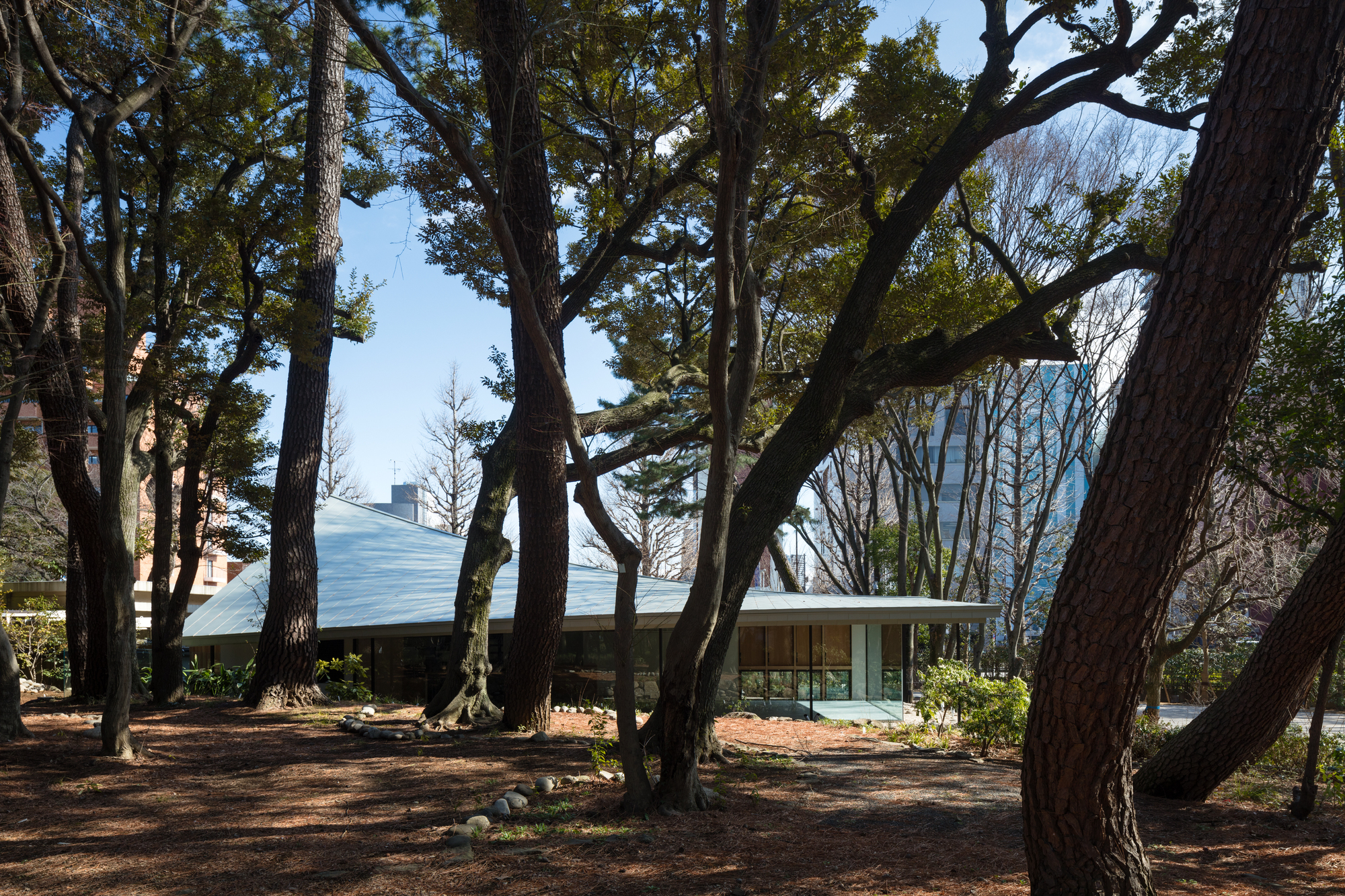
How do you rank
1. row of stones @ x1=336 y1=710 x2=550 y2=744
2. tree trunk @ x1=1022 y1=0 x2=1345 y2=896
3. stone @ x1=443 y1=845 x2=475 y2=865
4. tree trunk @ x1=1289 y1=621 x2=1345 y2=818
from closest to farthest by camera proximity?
tree trunk @ x1=1022 y1=0 x2=1345 y2=896 → stone @ x1=443 y1=845 x2=475 y2=865 → tree trunk @ x1=1289 y1=621 x2=1345 y2=818 → row of stones @ x1=336 y1=710 x2=550 y2=744

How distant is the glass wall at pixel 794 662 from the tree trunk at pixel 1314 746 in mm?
7942

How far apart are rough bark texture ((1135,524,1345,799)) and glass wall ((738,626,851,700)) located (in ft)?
23.7

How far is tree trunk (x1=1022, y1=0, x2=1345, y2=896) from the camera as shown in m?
2.91

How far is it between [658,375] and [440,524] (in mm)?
23499

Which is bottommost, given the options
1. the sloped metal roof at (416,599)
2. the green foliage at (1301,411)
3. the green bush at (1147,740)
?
the green bush at (1147,740)

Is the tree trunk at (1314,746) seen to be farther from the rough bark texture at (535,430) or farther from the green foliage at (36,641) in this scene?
the green foliage at (36,641)

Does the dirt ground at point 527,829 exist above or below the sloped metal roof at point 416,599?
below

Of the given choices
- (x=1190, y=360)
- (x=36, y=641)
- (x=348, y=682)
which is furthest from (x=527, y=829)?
(x=36, y=641)

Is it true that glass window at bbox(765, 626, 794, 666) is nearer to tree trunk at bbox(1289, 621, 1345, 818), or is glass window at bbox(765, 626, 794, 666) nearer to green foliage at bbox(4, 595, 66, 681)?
tree trunk at bbox(1289, 621, 1345, 818)

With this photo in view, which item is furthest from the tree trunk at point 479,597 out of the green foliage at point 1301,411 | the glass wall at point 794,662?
the green foliage at point 1301,411

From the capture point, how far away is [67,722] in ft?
27.2

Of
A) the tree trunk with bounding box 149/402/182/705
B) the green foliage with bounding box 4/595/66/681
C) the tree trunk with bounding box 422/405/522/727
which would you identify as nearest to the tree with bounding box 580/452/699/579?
the tree trunk with bounding box 422/405/522/727

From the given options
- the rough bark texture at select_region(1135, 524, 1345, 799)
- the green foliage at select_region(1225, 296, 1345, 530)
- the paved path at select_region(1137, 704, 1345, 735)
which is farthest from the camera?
the paved path at select_region(1137, 704, 1345, 735)

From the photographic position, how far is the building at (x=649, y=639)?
12609 mm
